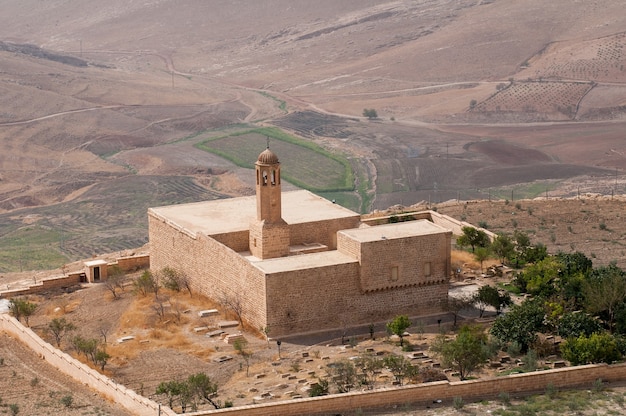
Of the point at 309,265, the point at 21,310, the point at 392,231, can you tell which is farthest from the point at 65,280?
the point at 392,231

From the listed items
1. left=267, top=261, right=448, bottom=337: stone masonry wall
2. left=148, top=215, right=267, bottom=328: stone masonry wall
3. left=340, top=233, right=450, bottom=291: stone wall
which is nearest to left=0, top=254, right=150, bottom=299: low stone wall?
left=148, top=215, right=267, bottom=328: stone masonry wall

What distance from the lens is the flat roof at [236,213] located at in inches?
1551

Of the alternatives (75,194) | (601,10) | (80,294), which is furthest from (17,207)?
(601,10)

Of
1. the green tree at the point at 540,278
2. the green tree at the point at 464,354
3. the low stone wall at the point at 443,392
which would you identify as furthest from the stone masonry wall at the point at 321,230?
the low stone wall at the point at 443,392

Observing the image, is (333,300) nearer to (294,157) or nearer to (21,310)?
(21,310)

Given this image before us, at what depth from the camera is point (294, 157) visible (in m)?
A: 90.8

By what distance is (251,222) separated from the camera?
3800cm

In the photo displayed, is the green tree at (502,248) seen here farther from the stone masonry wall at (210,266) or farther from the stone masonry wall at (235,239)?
the stone masonry wall at (210,266)

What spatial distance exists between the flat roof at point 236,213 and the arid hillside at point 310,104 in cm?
2256

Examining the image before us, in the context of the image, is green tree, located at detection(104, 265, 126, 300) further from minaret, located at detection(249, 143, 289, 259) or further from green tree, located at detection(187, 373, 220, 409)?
green tree, located at detection(187, 373, 220, 409)

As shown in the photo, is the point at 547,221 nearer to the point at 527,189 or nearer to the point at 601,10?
the point at 527,189

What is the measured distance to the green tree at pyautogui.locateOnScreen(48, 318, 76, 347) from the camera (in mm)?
35031

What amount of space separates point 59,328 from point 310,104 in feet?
276

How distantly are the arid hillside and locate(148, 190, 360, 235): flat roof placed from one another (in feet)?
74.0
